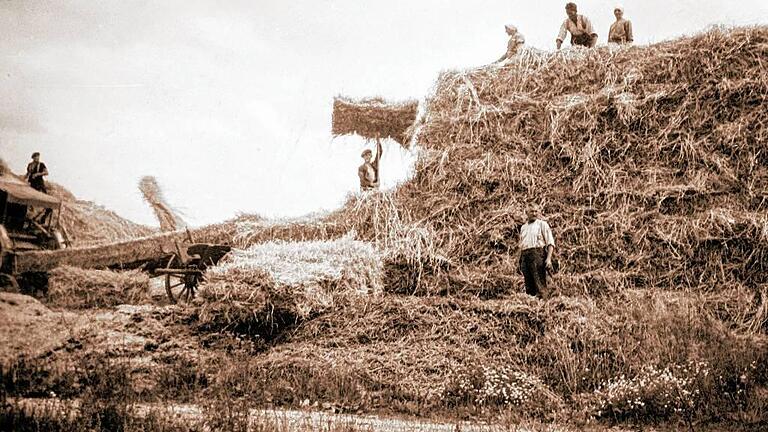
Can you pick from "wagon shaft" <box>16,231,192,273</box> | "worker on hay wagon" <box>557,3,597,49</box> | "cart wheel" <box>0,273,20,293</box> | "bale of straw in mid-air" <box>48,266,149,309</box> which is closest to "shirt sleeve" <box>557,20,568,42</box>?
"worker on hay wagon" <box>557,3,597,49</box>

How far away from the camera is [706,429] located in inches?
190

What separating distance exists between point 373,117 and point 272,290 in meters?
6.87

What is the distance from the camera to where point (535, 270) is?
779 cm

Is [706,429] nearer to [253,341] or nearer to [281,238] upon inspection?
[253,341]

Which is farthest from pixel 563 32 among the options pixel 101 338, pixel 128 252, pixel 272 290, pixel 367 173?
pixel 101 338

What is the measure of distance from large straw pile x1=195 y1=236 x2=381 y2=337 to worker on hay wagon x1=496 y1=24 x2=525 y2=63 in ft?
17.7

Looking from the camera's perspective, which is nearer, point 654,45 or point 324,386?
point 324,386

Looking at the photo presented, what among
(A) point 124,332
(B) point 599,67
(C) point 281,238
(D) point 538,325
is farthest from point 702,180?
(A) point 124,332

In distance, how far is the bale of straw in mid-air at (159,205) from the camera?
1839 cm

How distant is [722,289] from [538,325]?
8.15 feet

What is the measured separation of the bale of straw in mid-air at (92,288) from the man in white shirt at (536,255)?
6.41 m

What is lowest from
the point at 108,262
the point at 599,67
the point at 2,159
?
the point at 108,262

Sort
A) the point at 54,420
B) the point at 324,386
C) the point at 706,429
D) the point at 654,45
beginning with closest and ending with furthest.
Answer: the point at 54,420 < the point at 706,429 < the point at 324,386 < the point at 654,45

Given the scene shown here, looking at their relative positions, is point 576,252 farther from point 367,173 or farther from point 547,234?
point 367,173
